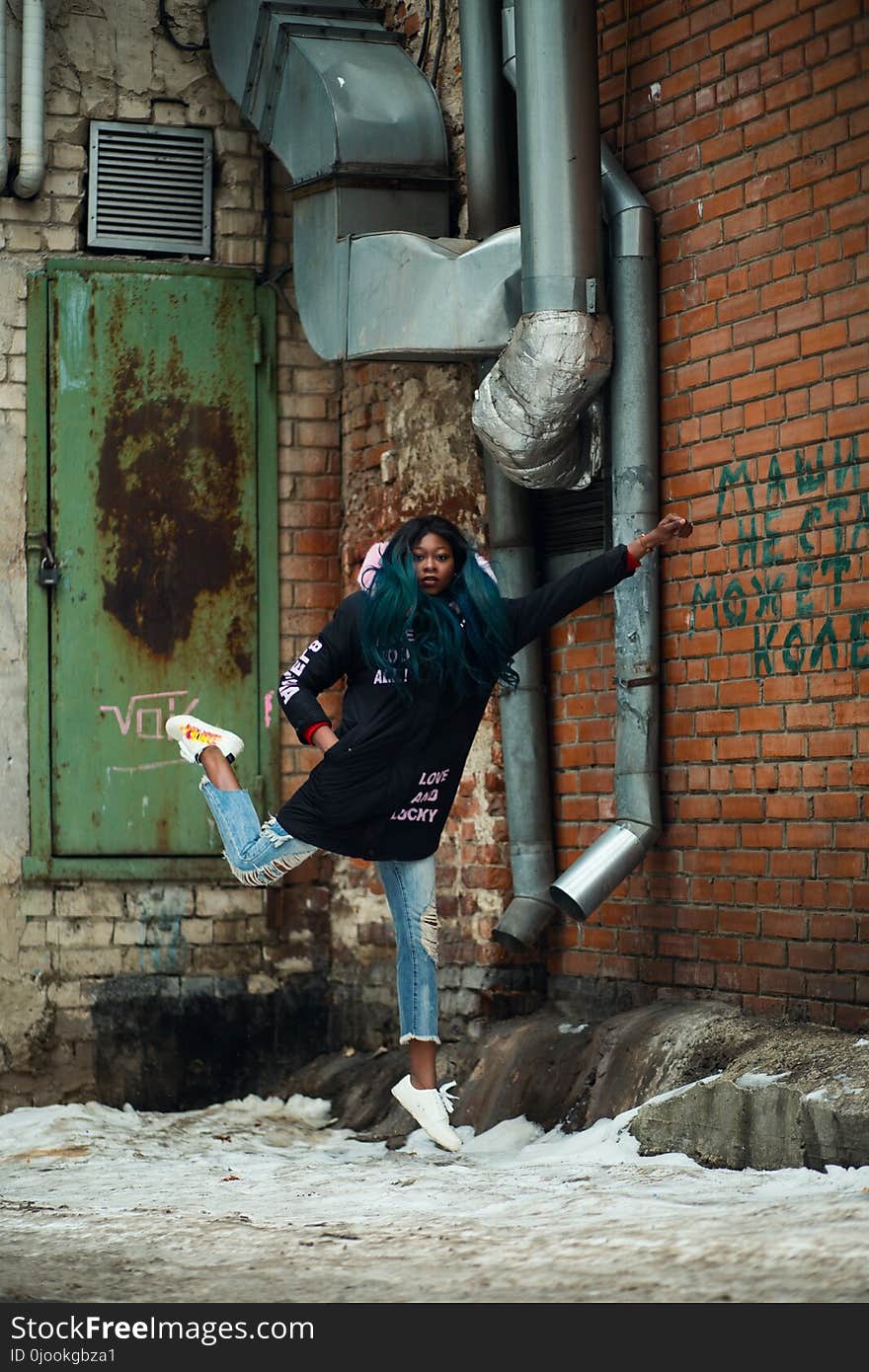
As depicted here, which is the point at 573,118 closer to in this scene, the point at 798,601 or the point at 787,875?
the point at 798,601

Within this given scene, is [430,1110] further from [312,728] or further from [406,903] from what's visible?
[312,728]

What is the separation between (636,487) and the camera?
19.9 ft

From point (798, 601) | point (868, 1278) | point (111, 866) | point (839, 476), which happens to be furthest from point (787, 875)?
point (111, 866)

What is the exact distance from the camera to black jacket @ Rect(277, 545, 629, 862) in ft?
18.0

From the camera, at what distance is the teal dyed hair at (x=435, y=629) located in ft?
17.8

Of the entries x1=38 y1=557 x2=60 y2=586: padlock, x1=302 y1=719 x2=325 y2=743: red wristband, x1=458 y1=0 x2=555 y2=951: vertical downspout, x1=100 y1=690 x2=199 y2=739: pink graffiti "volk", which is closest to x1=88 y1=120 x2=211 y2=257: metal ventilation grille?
x1=38 y1=557 x2=60 y2=586: padlock

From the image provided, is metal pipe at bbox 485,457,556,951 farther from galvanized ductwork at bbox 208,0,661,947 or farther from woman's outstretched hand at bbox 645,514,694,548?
woman's outstretched hand at bbox 645,514,694,548

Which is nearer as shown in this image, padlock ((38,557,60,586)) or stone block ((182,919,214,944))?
padlock ((38,557,60,586))

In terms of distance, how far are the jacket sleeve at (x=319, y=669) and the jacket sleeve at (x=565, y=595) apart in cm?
49

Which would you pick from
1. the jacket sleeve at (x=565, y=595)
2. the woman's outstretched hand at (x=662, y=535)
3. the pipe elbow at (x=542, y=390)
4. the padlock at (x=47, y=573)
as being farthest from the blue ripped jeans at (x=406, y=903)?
the padlock at (x=47, y=573)

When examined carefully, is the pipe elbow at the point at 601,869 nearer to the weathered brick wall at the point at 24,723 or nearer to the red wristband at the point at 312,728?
the red wristband at the point at 312,728

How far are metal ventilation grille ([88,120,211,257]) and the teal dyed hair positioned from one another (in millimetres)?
2638

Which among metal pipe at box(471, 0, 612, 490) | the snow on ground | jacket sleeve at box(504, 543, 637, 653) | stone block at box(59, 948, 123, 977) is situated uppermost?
metal pipe at box(471, 0, 612, 490)

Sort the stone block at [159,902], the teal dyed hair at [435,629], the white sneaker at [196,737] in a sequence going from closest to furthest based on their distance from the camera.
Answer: the teal dyed hair at [435,629] < the white sneaker at [196,737] < the stone block at [159,902]
